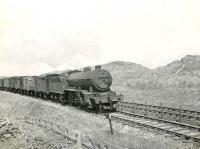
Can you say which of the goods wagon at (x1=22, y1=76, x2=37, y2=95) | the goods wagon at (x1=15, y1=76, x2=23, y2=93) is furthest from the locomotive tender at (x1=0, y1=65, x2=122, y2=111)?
the goods wagon at (x1=15, y1=76, x2=23, y2=93)

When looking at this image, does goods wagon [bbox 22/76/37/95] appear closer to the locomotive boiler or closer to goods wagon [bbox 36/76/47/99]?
goods wagon [bbox 36/76/47/99]

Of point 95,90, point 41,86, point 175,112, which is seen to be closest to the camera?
point 175,112

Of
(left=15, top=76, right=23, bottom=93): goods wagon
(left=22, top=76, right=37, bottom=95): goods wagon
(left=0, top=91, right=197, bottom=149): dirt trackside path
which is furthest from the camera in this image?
(left=15, top=76, right=23, bottom=93): goods wagon

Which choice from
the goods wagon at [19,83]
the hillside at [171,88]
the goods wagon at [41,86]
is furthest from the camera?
the goods wagon at [19,83]

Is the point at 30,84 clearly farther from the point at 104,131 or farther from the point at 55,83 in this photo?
the point at 104,131

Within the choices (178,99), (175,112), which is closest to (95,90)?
(175,112)

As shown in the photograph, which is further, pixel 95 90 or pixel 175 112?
pixel 95 90

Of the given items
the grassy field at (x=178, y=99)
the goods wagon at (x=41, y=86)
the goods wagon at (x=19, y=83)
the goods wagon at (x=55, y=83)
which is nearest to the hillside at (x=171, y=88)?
the grassy field at (x=178, y=99)

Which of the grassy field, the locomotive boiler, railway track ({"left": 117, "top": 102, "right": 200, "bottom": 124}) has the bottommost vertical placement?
railway track ({"left": 117, "top": 102, "right": 200, "bottom": 124})

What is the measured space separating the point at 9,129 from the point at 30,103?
57.8 ft

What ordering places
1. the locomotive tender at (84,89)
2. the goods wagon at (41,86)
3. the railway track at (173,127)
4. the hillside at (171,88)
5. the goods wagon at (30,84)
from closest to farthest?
1. the railway track at (173,127)
2. the locomotive tender at (84,89)
3. the hillside at (171,88)
4. the goods wagon at (41,86)
5. the goods wagon at (30,84)

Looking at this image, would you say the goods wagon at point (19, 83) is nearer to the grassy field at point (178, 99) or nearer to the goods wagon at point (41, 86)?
the goods wagon at point (41, 86)

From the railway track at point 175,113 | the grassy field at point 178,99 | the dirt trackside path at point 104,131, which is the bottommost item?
the dirt trackside path at point 104,131

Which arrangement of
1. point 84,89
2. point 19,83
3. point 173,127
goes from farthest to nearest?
point 19,83
point 84,89
point 173,127
